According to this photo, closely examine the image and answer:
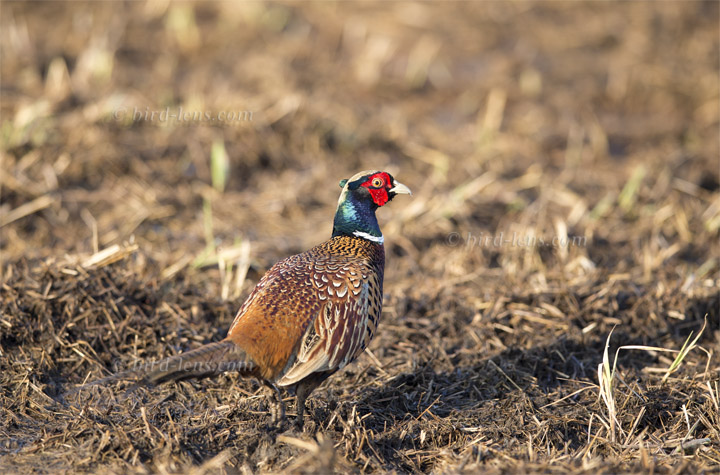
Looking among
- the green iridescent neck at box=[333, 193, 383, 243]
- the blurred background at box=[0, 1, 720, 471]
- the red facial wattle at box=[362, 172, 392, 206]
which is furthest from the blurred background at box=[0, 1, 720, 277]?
the red facial wattle at box=[362, 172, 392, 206]

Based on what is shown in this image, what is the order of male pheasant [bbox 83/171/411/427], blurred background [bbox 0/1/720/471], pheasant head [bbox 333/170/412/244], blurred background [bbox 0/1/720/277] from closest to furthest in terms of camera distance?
1. male pheasant [bbox 83/171/411/427]
2. pheasant head [bbox 333/170/412/244]
3. blurred background [bbox 0/1/720/471]
4. blurred background [bbox 0/1/720/277]

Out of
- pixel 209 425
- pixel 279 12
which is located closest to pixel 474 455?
pixel 209 425

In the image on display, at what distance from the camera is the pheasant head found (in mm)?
3986

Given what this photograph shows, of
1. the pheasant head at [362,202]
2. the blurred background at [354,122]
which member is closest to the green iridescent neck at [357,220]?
the pheasant head at [362,202]

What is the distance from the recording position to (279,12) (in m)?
9.80

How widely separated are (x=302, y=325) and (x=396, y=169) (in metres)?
3.78

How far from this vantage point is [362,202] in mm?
4020

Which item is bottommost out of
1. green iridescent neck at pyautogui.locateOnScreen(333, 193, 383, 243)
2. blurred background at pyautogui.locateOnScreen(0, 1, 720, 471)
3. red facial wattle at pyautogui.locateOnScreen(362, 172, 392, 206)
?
blurred background at pyautogui.locateOnScreen(0, 1, 720, 471)

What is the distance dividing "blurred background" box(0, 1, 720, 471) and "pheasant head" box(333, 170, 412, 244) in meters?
0.77

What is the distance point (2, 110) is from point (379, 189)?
14.9 ft

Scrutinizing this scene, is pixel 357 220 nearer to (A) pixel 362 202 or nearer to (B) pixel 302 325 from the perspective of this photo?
(A) pixel 362 202

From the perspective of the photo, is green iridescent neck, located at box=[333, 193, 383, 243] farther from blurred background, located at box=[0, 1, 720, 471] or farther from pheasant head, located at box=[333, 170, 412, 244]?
blurred background, located at box=[0, 1, 720, 471]

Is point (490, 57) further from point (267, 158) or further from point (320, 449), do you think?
point (320, 449)

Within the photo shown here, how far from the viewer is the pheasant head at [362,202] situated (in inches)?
157
